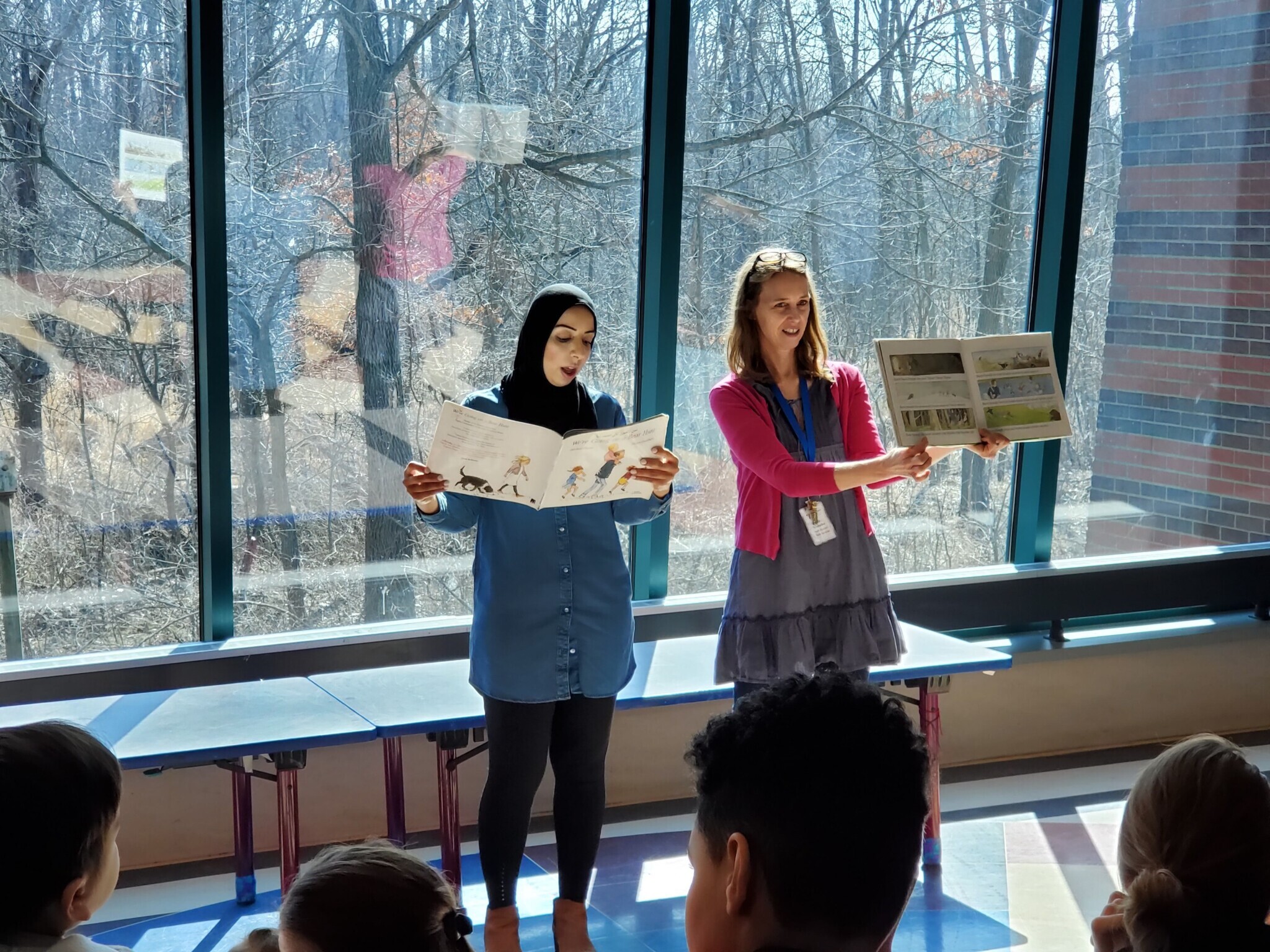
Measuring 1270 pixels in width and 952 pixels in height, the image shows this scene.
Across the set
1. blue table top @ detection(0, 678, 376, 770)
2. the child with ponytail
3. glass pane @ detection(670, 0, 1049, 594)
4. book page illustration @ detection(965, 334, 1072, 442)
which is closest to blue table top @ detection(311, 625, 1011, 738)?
blue table top @ detection(0, 678, 376, 770)

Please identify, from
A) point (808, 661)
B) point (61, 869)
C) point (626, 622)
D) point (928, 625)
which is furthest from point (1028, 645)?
point (61, 869)

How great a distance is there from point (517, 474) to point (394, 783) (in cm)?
108

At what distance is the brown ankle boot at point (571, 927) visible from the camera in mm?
3156

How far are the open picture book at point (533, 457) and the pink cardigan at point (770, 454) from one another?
258 mm

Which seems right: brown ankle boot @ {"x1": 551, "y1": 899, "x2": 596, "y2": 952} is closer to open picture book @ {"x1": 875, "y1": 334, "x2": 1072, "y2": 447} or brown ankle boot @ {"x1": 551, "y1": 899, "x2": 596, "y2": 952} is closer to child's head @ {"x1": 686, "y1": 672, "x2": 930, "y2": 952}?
open picture book @ {"x1": 875, "y1": 334, "x2": 1072, "y2": 447}

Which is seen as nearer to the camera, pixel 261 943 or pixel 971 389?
pixel 261 943

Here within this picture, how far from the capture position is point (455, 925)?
1413mm

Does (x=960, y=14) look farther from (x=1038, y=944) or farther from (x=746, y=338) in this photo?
(x=1038, y=944)

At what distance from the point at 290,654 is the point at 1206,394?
12.9 feet

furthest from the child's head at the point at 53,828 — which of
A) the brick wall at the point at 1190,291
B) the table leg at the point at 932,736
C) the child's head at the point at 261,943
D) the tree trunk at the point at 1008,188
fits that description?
the brick wall at the point at 1190,291

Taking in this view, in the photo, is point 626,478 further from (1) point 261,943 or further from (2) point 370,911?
(2) point 370,911

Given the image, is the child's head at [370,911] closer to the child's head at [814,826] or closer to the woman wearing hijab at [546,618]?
the child's head at [814,826]

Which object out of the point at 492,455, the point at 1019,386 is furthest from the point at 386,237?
the point at 1019,386

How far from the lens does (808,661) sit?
3.16m
